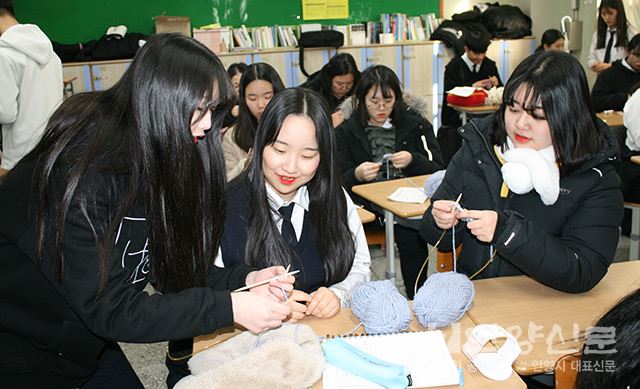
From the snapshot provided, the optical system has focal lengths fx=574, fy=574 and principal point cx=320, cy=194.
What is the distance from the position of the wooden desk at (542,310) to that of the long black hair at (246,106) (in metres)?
1.92

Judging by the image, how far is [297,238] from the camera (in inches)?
75.2

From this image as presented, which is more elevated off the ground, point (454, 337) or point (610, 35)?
point (610, 35)

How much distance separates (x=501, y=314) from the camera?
164 centimetres

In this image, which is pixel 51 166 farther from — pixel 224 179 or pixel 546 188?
pixel 546 188

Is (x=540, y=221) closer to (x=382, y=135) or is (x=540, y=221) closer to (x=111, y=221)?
(x=111, y=221)

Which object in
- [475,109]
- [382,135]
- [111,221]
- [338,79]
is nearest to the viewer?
[111,221]

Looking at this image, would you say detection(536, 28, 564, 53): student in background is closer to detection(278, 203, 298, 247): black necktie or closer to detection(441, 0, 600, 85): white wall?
detection(441, 0, 600, 85): white wall

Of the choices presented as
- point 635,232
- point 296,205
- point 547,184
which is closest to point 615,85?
point 635,232

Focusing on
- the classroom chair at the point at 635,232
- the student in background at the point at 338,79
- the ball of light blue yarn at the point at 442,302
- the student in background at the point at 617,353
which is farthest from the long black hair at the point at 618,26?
the student in background at the point at 617,353

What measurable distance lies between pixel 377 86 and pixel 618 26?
3736 millimetres

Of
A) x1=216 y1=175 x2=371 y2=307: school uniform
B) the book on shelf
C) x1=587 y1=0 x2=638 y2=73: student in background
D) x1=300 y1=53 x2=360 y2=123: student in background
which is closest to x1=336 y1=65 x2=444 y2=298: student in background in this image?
x1=300 y1=53 x2=360 y2=123: student in background

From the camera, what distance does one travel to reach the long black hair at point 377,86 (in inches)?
135

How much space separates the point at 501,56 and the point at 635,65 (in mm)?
3297

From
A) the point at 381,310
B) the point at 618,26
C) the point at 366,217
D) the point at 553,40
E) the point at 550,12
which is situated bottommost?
the point at 366,217
